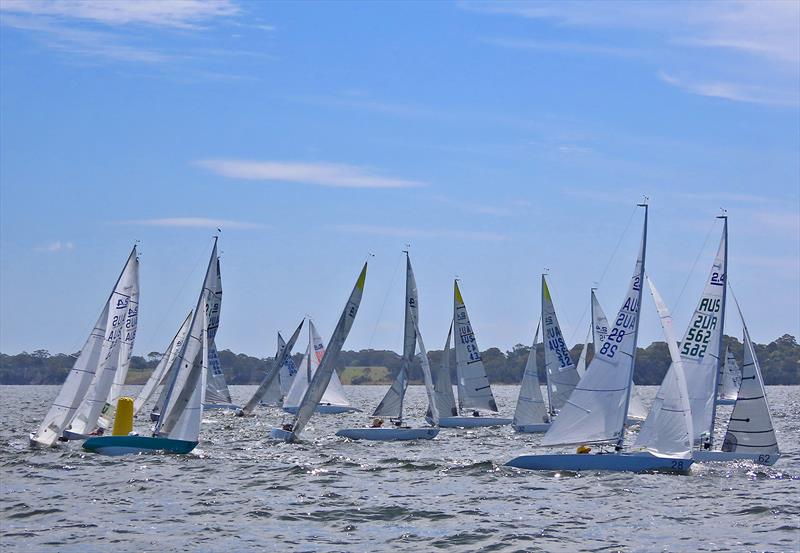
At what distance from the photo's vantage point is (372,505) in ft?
82.4

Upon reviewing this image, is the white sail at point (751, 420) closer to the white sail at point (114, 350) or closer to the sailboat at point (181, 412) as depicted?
the sailboat at point (181, 412)

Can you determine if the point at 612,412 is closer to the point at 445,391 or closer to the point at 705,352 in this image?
the point at 705,352

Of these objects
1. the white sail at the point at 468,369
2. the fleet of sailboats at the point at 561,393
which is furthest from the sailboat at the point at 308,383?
the fleet of sailboats at the point at 561,393

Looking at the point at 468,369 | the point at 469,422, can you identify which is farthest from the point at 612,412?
the point at 468,369

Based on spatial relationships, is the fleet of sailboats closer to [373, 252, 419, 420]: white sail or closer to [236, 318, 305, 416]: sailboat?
[373, 252, 419, 420]: white sail

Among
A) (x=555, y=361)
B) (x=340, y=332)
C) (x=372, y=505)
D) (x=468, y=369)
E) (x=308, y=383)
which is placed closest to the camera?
(x=372, y=505)

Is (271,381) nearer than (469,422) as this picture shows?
No

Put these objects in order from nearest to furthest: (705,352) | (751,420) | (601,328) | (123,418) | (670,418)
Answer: (670,418), (751,420), (705,352), (123,418), (601,328)

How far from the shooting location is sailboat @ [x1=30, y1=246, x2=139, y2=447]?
36594mm

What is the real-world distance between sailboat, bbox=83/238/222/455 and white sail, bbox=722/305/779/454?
1448 centimetres

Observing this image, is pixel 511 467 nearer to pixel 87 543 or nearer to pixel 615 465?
pixel 615 465

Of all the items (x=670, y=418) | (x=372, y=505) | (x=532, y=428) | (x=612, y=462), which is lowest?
(x=372, y=505)

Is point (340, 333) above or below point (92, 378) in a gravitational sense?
above

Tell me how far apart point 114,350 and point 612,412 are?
16.1m
